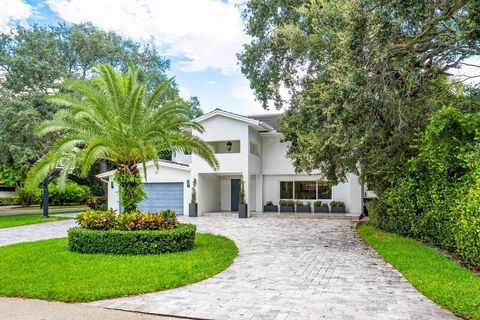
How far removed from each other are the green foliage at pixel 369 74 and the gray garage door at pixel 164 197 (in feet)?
34.0

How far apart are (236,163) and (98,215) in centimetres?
1175

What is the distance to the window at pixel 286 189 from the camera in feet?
78.2

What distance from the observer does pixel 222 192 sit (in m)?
25.2

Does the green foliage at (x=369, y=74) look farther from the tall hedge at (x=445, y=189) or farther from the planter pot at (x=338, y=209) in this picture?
the planter pot at (x=338, y=209)

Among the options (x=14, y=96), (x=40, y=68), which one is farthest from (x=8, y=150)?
(x=40, y=68)

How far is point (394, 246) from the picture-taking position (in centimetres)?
1081

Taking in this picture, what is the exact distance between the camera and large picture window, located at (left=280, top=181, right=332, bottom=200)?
911 inches

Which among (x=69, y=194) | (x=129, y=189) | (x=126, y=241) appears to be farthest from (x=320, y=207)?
(x=69, y=194)

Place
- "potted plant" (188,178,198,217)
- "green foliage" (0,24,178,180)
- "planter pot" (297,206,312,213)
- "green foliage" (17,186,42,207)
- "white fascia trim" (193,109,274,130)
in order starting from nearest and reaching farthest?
"white fascia trim" (193,109,274,130), "potted plant" (188,178,198,217), "green foliage" (0,24,178,180), "planter pot" (297,206,312,213), "green foliage" (17,186,42,207)

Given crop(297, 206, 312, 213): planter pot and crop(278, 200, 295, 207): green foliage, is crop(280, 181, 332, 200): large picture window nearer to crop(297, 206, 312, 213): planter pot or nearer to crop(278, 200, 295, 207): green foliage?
crop(278, 200, 295, 207): green foliage

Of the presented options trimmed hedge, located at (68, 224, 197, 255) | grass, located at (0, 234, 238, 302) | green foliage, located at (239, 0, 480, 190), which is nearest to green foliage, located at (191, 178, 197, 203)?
green foliage, located at (239, 0, 480, 190)

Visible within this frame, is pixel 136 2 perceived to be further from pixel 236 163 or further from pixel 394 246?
pixel 394 246

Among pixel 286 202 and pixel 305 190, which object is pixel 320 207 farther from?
pixel 286 202

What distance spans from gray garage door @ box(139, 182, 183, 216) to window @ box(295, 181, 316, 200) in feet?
24.3
